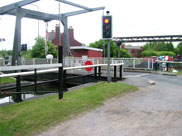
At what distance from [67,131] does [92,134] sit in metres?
0.52

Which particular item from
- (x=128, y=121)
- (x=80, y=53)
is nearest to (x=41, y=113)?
(x=128, y=121)

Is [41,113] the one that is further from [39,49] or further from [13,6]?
[39,49]

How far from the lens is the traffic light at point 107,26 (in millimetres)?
9289

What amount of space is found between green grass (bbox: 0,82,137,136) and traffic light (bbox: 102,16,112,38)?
372cm

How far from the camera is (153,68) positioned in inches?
744

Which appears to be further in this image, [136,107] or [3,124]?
[136,107]

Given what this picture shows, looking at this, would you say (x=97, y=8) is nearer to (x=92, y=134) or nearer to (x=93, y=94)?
(x=93, y=94)

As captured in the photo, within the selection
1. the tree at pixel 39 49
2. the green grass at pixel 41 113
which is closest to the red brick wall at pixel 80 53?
the tree at pixel 39 49

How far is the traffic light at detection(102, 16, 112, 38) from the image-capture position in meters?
9.29

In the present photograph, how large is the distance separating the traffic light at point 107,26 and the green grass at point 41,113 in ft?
12.2

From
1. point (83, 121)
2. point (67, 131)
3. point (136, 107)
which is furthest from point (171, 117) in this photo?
point (67, 131)

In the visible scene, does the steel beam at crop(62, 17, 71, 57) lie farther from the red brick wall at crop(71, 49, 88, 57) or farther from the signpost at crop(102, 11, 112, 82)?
the signpost at crop(102, 11, 112, 82)

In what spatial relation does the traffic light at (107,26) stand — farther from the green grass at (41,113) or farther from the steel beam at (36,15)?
the steel beam at (36,15)

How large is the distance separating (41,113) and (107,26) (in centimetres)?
594
